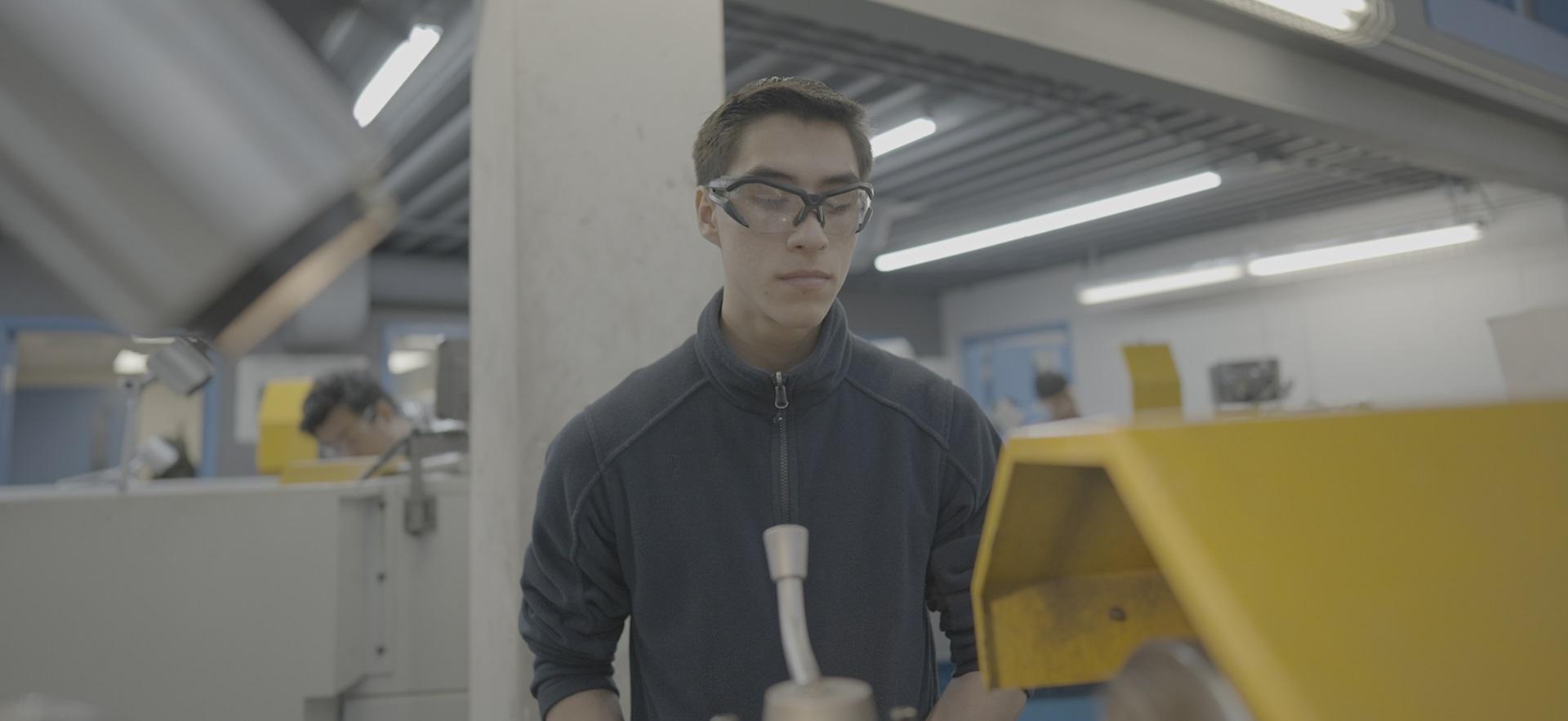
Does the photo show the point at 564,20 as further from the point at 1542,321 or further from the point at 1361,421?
the point at 1542,321

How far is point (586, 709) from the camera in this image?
1002mm

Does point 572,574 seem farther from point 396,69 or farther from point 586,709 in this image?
point 396,69

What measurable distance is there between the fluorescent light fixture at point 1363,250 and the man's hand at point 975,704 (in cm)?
620

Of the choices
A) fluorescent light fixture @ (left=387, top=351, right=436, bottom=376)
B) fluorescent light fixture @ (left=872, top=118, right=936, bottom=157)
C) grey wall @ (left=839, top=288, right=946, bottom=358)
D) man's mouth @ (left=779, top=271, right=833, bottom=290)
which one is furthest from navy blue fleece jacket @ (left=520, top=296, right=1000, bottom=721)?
grey wall @ (left=839, top=288, right=946, bottom=358)

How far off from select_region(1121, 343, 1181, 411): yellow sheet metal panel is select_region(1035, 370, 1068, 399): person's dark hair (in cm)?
411

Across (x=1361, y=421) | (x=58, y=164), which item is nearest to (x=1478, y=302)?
(x=1361, y=421)

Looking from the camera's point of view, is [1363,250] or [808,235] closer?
[808,235]

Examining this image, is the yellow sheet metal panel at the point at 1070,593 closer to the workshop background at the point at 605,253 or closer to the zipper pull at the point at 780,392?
the workshop background at the point at 605,253

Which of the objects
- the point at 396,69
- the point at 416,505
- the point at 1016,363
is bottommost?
the point at 416,505

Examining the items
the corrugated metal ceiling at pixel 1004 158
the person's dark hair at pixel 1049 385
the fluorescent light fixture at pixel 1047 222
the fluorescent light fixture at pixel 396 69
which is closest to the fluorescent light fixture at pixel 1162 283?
the corrugated metal ceiling at pixel 1004 158

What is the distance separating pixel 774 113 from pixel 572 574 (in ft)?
1.99

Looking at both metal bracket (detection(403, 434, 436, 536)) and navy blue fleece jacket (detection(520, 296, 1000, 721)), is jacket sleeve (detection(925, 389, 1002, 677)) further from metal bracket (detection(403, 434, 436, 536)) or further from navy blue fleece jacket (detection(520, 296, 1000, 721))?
metal bracket (detection(403, 434, 436, 536))

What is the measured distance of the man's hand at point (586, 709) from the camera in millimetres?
996

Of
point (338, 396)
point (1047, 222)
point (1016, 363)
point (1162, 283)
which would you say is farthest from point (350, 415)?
point (1016, 363)
